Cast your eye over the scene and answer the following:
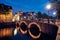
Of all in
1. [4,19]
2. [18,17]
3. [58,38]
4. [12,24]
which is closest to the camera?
[58,38]

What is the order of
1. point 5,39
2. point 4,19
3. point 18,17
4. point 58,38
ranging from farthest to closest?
point 18,17, point 4,19, point 5,39, point 58,38

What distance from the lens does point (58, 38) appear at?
11258mm

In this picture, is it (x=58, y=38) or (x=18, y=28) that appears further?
(x=18, y=28)

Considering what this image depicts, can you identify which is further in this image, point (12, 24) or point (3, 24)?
point (12, 24)

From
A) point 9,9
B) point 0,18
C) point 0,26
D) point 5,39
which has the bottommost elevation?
point 5,39

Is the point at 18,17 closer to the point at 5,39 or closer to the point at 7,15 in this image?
the point at 7,15

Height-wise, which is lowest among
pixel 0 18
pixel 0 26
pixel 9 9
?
pixel 0 26

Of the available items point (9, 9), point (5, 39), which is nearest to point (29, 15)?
point (9, 9)

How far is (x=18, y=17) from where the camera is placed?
233ft

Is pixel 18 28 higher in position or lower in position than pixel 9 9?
lower

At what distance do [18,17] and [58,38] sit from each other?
60.9 meters

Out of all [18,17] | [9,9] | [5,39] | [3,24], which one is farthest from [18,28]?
[18,17]

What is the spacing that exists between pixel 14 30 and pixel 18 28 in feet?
7.02

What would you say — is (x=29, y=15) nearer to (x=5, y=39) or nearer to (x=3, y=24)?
(x=3, y=24)
